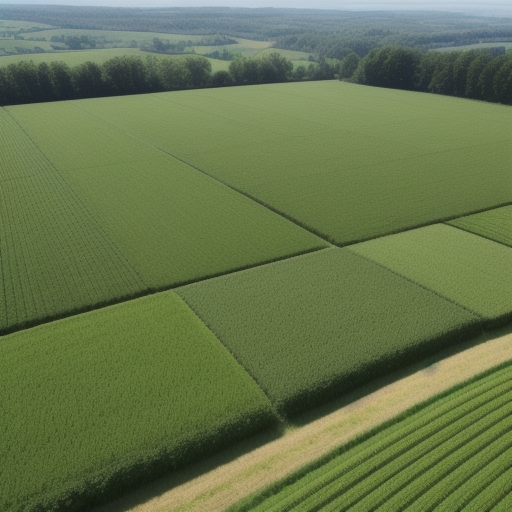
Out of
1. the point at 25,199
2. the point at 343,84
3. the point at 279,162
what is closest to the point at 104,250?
the point at 25,199

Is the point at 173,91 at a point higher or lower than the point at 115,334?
lower

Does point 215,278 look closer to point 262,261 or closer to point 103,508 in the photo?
point 262,261

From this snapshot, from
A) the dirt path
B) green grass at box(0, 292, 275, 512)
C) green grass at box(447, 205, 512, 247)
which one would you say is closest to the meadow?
green grass at box(0, 292, 275, 512)

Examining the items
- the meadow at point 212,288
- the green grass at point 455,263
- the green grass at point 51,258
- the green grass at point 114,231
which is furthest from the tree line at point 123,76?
the green grass at point 455,263

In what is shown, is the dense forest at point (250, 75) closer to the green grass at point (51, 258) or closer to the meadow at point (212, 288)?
the meadow at point (212, 288)

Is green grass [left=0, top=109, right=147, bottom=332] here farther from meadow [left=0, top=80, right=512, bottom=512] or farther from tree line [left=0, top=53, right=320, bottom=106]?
tree line [left=0, top=53, right=320, bottom=106]

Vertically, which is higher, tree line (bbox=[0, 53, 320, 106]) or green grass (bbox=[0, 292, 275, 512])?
green grass (bbox=[0, 292, 275, 512])

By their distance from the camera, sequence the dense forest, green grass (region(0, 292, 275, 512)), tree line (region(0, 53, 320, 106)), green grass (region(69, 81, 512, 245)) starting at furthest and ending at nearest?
1. tree line (region(0, 53, 320, 106))
2. the dense forest
3. green grass (region(69, 81, 512, 245))
4. green grass (region(0, 292, 275, 512))
